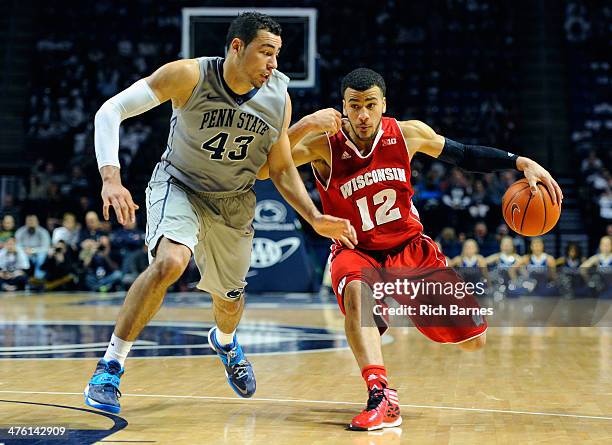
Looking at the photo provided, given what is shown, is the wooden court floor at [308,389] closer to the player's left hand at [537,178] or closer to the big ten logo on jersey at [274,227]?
the player's left hand at [537,178]

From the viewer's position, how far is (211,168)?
5.16 metres

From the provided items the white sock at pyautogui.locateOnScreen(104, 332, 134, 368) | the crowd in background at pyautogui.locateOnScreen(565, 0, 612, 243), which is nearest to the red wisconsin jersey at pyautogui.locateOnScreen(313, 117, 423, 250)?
the white sock at pyautogui.locateOnScreen(104, 332, 134, 368)

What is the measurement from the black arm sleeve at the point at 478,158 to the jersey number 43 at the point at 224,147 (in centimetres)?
119

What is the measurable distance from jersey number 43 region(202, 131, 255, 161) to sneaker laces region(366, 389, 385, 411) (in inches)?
56.7

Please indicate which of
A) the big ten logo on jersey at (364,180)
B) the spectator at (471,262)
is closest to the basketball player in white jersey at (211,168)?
the big ten logo on jersey at (364,180)

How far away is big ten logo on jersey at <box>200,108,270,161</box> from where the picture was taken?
5031 mm

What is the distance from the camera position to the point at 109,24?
2192cm

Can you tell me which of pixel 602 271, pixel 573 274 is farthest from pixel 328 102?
pixel 602 271

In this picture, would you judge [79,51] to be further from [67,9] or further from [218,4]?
[218,4]

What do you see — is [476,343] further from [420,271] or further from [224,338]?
[224,338]

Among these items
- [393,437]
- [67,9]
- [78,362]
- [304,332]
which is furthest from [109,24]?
[393,437]

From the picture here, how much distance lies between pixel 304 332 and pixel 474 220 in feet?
23.1

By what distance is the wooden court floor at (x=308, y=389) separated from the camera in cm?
450

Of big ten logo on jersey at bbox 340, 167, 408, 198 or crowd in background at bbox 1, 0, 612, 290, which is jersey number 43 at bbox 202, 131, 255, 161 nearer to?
big ten logo on jersey at bbox 340, 167, 408, 198
